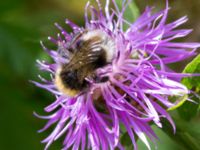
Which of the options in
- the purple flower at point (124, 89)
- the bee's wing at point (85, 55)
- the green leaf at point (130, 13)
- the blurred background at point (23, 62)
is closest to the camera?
the bee's wing at point (85, 55)

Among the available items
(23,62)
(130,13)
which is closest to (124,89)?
(130,13)

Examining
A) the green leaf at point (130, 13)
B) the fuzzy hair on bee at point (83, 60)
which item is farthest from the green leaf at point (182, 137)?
the green leaf at point (130, 13)

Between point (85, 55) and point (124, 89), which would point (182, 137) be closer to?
point (124, 89)

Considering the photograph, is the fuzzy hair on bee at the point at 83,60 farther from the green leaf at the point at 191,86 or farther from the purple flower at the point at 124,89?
the green leaf at the point at 191,86

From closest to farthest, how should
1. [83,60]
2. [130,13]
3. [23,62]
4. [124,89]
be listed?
[83,60] → [124,89] → [130,13] → [23,62]

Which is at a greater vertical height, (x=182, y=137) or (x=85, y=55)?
(x=85, y=55)

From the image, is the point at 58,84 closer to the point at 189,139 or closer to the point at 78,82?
the point at 78,82

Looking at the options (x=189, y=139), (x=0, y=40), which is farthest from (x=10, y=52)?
(x=189, y=139)

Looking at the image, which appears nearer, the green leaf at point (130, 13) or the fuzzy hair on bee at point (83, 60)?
the fuzzy hair on bee at point (83, 60)
